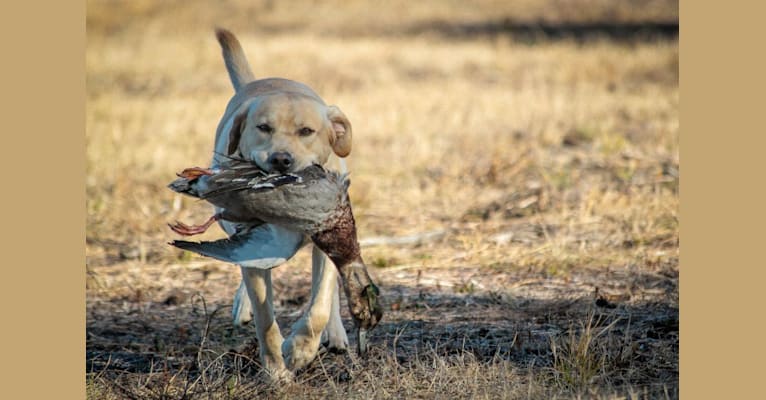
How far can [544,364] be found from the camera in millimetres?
5520

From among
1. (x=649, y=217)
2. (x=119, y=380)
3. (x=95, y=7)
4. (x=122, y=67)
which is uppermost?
(x=95, y=7)

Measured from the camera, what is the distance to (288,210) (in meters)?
4.79

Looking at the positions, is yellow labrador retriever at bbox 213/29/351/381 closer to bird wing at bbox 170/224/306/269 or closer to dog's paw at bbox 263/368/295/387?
dog's paw at bbox 263/368/295/387

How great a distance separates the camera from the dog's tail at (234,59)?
6.87 m

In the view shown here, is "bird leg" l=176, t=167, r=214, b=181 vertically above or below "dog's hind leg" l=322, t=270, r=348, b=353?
above

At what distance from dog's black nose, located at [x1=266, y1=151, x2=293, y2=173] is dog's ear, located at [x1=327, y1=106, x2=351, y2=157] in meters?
0.53

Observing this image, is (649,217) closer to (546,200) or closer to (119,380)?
(546,200)

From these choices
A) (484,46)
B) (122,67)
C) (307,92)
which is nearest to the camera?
(307,92)

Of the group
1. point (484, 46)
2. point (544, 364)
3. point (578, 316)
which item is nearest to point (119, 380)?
point (544, 364)

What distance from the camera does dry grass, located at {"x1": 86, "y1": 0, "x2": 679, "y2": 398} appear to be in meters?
5.39

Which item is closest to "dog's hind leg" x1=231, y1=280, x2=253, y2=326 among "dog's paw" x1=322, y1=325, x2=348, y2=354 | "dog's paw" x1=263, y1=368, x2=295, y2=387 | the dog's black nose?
"dog's paw" x1=322, y1=325, x2=348, y2=354

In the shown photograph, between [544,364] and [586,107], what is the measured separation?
7871 mm

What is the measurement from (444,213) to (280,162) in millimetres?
4112

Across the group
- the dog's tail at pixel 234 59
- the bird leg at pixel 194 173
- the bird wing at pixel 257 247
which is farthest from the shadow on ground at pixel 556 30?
the bird leg at pixel 194 173
